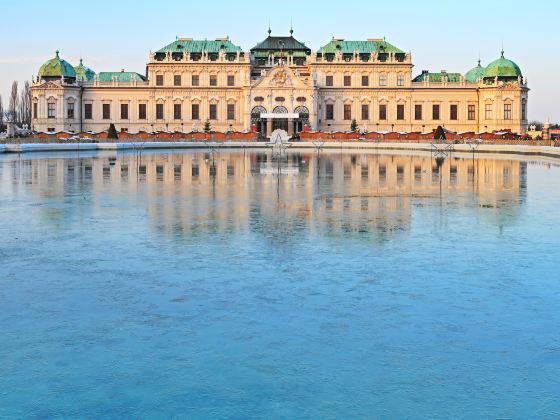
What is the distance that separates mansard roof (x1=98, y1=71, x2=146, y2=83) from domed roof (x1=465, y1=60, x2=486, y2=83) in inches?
1706

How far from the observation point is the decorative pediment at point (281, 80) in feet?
319

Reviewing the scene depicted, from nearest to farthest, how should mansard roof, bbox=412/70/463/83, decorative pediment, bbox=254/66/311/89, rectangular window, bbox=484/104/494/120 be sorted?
decorative pediment, bbox=254/66/311/89 < rectangular window, bbox=484/104/494/120 < mansard roof, bbox=412/70/463/83

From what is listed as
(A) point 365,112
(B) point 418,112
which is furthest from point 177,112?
(B) point 418,112

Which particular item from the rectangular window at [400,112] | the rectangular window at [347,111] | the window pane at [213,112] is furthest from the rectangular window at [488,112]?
the window pane at [213,112]

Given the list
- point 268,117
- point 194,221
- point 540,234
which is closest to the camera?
point 540,234

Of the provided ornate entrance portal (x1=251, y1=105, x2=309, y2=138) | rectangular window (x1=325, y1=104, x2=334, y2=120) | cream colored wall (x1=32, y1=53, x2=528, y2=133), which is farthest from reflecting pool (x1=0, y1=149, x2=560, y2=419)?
rectangular window (x1=325, y1=104, x2=334, y2=120)

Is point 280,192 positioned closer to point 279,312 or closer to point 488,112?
point 279,312

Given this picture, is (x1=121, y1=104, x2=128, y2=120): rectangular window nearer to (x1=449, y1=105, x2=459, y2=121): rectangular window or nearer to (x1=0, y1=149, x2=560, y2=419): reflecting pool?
(x1=449, y1=105, x2=459, y2=121): rectangular window

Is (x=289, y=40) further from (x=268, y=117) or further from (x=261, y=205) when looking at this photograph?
(x=261, y=205)

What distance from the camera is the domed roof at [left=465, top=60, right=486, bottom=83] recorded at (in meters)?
107

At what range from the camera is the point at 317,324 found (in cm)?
948

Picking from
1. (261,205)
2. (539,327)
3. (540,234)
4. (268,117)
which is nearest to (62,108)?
(268,117)

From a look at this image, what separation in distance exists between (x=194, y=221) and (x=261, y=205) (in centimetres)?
367

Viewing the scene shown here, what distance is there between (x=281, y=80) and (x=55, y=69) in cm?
2785
